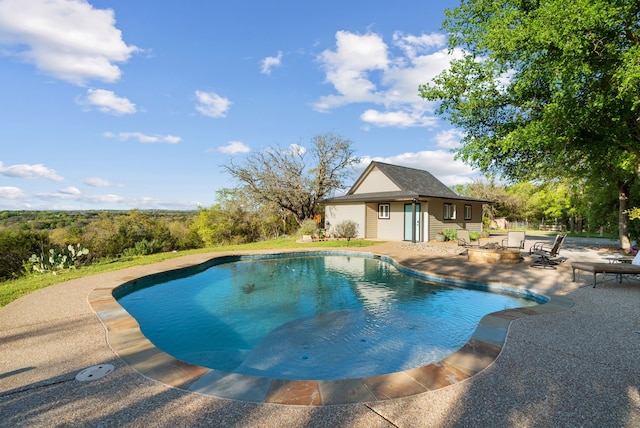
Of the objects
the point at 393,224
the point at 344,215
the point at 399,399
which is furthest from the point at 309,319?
the point at 344,215

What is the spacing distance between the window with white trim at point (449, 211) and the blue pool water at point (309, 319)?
10.9 m

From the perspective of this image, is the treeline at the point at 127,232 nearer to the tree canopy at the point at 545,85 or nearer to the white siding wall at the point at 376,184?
the white siding wall at the point at 376,184

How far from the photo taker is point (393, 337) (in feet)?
17.8

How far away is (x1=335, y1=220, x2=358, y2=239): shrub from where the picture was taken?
1973 cm

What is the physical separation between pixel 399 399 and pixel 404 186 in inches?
719

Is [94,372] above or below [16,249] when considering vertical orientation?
below

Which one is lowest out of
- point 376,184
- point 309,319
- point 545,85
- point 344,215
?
point 309,319

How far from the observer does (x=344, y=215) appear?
20969 mm

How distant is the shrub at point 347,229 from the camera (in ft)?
64.7

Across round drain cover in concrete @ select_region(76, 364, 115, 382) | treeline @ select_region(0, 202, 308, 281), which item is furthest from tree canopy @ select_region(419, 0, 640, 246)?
treeline @ select_region(0, 202, 308, 281)

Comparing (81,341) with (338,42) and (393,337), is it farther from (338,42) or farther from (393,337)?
(338,42)

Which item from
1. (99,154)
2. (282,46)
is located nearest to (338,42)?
(282,46)

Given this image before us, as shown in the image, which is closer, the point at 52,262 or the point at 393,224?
the point at 52,262

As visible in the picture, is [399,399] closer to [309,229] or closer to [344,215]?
[309,229]
